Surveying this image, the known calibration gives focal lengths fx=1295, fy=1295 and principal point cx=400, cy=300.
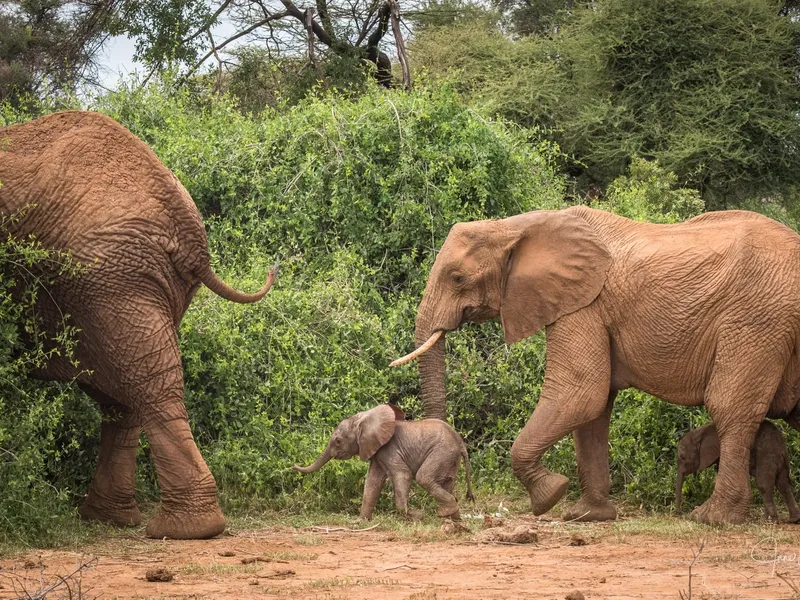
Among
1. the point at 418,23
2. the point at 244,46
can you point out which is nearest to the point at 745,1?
the point at 418,23

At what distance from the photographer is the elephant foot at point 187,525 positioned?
7.02 m

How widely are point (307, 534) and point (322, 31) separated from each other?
572 inches

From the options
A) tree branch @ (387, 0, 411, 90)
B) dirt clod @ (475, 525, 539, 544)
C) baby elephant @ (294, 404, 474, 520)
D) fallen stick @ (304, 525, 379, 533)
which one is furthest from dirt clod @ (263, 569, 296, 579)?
tree branch @ (387, 0, 411, 90)

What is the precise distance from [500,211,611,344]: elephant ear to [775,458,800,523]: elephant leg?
5.32 feet

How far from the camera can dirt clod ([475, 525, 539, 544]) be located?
6.84 meters

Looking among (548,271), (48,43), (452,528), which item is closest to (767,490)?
(548,271)

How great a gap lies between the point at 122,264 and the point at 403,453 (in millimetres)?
2139

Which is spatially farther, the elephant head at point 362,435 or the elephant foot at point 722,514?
the elephant head at point 362,435

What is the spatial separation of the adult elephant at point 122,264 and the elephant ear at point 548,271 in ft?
6.80

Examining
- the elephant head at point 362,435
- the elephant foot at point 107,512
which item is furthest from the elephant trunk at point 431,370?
the elephant foot at point 107,512

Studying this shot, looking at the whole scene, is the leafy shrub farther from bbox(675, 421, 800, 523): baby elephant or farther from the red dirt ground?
bbox(675, 421, 800, 523): baby elephant

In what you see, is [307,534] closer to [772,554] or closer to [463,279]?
[463,279]

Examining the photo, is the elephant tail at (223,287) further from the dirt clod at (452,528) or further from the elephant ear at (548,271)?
the dirt clod at (452,528)

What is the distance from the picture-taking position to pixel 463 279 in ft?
27.0
